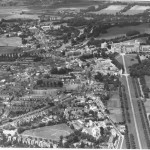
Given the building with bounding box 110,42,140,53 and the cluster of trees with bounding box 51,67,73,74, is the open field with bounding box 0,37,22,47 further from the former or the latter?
the cluster of trees with bounding box 51,67,73,74

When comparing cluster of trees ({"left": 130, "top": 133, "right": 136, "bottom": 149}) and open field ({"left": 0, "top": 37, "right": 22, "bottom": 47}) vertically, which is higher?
open field ({"left": 0, "top": 37, "right": 22, "bottom": 47})

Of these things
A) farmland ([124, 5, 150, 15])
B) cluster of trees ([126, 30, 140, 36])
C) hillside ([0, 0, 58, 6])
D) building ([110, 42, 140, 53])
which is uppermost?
hillside ([0, 0, 58, 6])

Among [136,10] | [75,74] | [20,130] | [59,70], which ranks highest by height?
[136,10]

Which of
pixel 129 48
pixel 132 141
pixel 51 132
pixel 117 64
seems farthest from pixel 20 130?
pixel 129 48

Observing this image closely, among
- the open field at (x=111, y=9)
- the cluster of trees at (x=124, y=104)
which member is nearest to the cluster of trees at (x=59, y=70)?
the cluster of trees at (x=124, y=104)

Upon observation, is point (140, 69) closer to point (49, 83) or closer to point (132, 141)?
point (49, 83)

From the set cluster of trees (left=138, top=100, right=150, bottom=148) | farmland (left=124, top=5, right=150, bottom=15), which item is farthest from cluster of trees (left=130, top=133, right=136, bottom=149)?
farmland (left=124, top=5, right=150, bottom=15)

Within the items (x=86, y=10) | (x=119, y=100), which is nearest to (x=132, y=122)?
(x=119, y=100)
